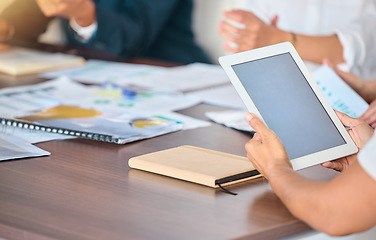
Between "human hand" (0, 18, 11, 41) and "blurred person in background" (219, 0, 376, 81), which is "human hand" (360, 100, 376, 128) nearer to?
"blurred person in background" (219, 0, 376, 81)

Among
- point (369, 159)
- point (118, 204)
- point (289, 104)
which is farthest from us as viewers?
point (289, 104)

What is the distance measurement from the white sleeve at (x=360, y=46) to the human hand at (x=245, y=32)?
0.84ft

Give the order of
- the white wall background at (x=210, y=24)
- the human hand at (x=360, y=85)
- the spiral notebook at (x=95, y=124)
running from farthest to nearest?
1. the white wall background at (x=210, y=24)
2. the human hand at (x=360, y=85)
3. the spiral notebook at (x=95, y=124)

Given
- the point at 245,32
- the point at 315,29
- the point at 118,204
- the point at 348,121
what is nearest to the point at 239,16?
the point at 245,32

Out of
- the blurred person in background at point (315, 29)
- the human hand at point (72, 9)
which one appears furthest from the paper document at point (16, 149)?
the human hand at point (72, 9)

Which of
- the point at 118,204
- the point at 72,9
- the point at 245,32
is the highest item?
the point at 72,9

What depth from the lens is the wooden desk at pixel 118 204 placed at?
2.58ft

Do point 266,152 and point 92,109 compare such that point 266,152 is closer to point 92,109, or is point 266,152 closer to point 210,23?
point 92,109

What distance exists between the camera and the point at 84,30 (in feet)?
7.54

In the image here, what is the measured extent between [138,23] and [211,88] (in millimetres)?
783

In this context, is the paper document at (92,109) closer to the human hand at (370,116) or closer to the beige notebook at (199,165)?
the beige notebook at (199,165)

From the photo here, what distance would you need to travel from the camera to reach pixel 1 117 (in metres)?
1.27

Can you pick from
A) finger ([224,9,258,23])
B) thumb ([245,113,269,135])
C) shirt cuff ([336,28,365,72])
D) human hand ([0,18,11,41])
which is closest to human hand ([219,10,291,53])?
finger ([224,9,258,23])

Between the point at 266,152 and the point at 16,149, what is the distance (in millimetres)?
471
